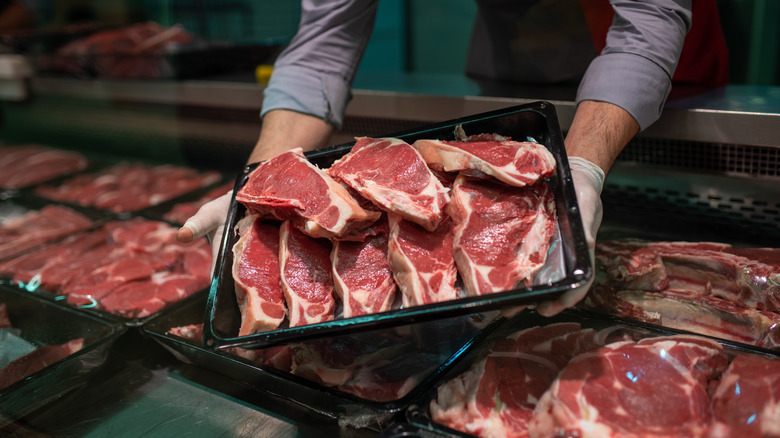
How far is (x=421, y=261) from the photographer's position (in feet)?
4.57

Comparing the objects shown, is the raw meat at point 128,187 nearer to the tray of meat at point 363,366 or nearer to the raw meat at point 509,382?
the tray of meat at point 363,366

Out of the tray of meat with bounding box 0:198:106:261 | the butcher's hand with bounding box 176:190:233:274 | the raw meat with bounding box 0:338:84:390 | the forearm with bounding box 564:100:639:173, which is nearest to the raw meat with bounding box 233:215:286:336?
the butcher's hand with bounding box 176:190:233:274

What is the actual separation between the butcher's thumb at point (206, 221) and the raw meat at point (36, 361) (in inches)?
24.1

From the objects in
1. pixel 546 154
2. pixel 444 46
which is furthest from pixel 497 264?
pixel 444 46

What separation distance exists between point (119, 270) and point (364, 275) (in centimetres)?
147

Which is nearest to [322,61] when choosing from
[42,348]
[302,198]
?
[302,198]

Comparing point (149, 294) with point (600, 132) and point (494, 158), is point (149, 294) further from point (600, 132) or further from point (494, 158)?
point (600, 132)

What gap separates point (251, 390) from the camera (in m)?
1.70

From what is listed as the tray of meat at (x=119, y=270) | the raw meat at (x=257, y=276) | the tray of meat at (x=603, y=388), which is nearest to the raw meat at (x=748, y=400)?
the tray of meat at (x=603, y=388)

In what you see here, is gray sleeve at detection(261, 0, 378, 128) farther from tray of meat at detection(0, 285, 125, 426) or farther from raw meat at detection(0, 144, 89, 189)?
raw meat at detection(0, 144, 89, 189)

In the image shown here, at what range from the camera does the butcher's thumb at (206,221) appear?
1745 mm

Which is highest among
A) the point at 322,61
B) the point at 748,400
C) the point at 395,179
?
the point at 322,61

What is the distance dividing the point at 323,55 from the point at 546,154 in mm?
1298

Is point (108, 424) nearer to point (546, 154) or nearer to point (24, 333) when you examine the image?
point (24, 333)
